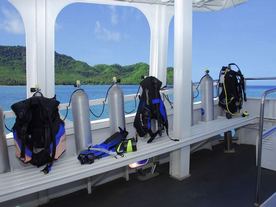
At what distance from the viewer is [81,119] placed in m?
2.61

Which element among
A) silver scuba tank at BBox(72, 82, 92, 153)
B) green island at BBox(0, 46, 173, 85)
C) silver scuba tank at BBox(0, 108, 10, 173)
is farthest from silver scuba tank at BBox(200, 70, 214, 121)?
silver scuba tank at BBox(0, 108, 10, 173)

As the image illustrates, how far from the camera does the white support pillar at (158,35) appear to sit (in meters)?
3.48

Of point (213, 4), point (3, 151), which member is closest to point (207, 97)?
point (213, 4)

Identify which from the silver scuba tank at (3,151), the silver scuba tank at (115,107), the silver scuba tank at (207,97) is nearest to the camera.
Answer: the silver scuba tank at (3,151)

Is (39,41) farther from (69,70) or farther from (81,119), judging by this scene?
(81,119)

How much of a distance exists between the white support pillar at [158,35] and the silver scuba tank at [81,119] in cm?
133

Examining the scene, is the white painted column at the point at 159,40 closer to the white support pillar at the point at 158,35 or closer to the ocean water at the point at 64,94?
the white support pillar at the point at 158,35

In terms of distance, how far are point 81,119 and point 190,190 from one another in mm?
1376

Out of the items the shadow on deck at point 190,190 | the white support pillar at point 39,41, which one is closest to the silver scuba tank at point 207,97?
the shadow on deck at point 190,190

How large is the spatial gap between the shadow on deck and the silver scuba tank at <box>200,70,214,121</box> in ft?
2.64

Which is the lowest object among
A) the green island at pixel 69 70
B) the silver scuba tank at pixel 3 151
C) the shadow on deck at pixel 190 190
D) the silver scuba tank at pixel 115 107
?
the shadow on deck at pixel 190 190

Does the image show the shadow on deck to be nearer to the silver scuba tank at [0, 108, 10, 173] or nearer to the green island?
the silver scuba tank at [0, 108, 10, 173]

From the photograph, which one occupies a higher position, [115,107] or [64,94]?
[64,94]

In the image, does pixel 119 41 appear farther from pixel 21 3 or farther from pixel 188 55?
pixel 21 3
